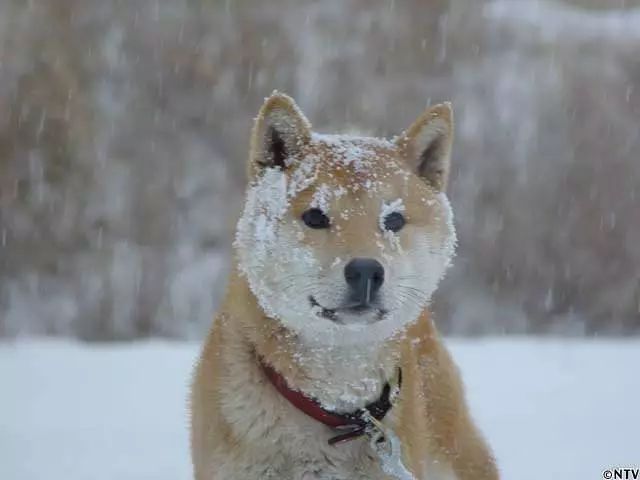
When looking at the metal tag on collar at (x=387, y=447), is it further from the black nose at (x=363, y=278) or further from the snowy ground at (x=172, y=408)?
the snowy ground at (x=172, y=408)

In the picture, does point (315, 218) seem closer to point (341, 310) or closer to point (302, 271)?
point (302, 271)

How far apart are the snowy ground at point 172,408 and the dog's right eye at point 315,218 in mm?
1978

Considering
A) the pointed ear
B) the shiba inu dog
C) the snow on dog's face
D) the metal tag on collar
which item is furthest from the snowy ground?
the pointed ear

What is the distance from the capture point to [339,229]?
2.44 meters

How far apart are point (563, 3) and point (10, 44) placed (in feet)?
33.1

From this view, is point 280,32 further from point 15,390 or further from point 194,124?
point 15,390

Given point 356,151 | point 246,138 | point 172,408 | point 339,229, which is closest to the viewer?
point 339,229

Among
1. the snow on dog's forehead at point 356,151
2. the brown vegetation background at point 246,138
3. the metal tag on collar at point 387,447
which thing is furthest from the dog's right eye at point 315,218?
the brown vegetation background at point 246,138

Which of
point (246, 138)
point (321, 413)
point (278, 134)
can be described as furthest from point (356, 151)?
point (246, 138)

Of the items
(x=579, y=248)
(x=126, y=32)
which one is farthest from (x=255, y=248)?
(x=126, y=32)

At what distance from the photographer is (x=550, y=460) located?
4371 mm

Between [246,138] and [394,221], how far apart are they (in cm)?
1182

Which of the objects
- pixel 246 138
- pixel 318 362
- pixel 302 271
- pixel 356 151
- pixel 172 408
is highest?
pixel 356 151

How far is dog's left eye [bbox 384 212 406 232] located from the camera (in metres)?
2.52
